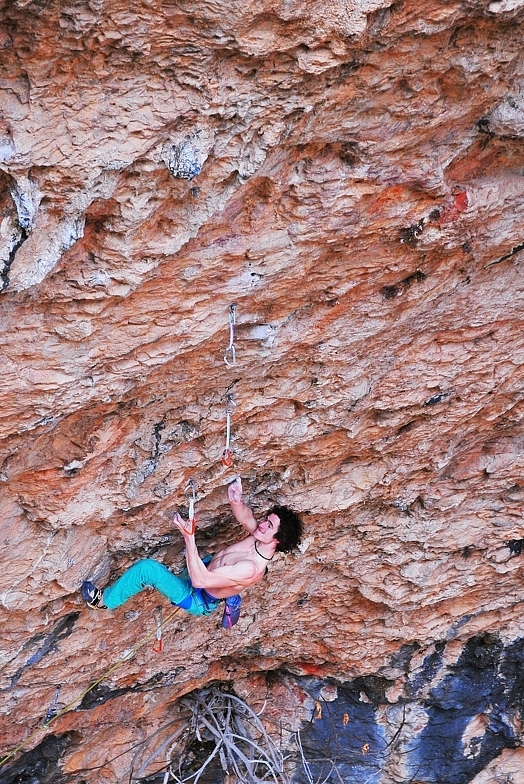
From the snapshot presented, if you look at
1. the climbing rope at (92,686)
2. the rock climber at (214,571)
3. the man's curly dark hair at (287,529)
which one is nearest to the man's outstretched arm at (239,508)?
the rock climber at (214,571)

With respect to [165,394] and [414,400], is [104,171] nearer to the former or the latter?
[165,394]

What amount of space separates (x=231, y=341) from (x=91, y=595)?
1.51 m

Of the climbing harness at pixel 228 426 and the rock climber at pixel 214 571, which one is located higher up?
the climbing harness at pixel 228 426

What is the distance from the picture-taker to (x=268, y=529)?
3.73 metres

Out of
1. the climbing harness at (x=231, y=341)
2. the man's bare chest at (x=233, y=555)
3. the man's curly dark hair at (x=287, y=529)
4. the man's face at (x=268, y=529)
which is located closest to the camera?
the climbing harness at (x=231, y=341)

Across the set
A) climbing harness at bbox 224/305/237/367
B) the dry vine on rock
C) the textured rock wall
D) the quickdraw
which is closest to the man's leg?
the textured rock wall

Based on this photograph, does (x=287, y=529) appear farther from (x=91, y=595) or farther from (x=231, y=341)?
(x=231, y=341)

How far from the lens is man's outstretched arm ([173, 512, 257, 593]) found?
11.3ft

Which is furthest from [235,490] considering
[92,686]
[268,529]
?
[92,686]

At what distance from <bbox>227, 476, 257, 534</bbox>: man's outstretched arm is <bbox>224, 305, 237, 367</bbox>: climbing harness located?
82 cm

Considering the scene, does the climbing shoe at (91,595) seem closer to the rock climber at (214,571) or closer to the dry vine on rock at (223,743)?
the rock climber at (214,571)

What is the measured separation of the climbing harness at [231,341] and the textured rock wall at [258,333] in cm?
3

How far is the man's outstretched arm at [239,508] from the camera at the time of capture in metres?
3.60

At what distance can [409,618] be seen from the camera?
15.7 feet
